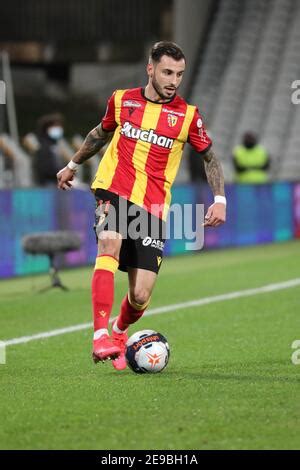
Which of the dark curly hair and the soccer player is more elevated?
the dark curly hair

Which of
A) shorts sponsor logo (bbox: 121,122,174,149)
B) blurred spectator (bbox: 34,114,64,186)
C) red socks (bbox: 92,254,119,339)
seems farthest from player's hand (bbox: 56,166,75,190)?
blurred spectator (bbox: 34,114,64,186)

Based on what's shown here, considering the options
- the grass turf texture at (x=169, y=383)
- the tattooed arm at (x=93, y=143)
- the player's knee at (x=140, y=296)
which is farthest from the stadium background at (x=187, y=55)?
the player's knee at (x=140, y=296)

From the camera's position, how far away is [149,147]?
8242mm

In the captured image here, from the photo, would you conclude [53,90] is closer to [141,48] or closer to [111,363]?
[141,48]

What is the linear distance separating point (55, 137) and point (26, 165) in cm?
200

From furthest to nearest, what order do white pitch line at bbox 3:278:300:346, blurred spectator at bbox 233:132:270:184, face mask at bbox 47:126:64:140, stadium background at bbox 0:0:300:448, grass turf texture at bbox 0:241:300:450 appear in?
stadium background at bbox 0:0:300:448
blurred spectator at bbox 233:132:270:184
face mask at bbox 47:126:64:140
white pitch line at bbox 3:278:300:346
grass turf texture at bbox 0:241:300:450

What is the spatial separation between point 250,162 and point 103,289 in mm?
13955

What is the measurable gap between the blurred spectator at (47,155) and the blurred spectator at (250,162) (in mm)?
4125

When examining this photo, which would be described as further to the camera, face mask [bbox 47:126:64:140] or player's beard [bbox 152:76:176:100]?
face mask [bbox 47:126:64:140]

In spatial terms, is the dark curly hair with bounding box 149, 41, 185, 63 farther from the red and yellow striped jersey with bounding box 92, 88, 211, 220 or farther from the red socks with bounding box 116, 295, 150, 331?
the red socks with bounding box 116, 295, 150, 331

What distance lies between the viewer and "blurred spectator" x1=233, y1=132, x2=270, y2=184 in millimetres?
21500

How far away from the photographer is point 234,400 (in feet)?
23.1

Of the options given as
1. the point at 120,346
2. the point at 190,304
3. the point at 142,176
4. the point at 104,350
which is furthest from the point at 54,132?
the point at 104,350
